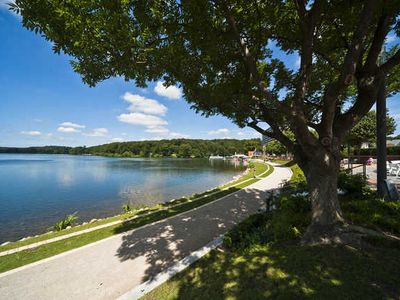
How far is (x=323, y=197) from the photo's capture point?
15.3 ft

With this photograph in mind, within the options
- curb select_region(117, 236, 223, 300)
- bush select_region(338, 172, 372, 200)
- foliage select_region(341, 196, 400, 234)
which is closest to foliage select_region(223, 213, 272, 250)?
curb select_region(117, 236, 223, 300)

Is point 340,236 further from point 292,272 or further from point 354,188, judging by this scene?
point 354,188

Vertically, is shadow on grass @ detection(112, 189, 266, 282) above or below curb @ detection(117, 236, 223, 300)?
below

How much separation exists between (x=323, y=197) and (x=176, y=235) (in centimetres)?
464

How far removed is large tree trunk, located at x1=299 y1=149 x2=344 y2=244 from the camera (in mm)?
4574

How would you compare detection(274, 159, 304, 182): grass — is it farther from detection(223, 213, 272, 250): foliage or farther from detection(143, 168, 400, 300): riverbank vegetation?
detection(223, 213, 272, 250): foliage

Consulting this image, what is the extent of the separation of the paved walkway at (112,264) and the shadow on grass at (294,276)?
1138 mm

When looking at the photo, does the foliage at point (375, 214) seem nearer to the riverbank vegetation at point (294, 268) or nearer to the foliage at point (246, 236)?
the riverbank vegetation at point (294, 268)

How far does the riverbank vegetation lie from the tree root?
0.05m

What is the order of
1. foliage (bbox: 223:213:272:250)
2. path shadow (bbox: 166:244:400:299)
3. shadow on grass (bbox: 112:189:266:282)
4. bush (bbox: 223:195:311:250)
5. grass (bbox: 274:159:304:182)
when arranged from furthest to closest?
grass (bbox: 274:159:304:182), shadow on grass (bbox: 112:189:266:282), foliage (bbox: 223:213:272:250), bush (bbox: 223:195:311:250), path shadow (bbox: 166:244:400:299)

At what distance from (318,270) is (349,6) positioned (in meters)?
5.50

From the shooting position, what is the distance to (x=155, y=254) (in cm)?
589

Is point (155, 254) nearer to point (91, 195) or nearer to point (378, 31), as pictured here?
point (378, 31)

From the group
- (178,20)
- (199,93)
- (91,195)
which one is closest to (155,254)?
(199,93)
